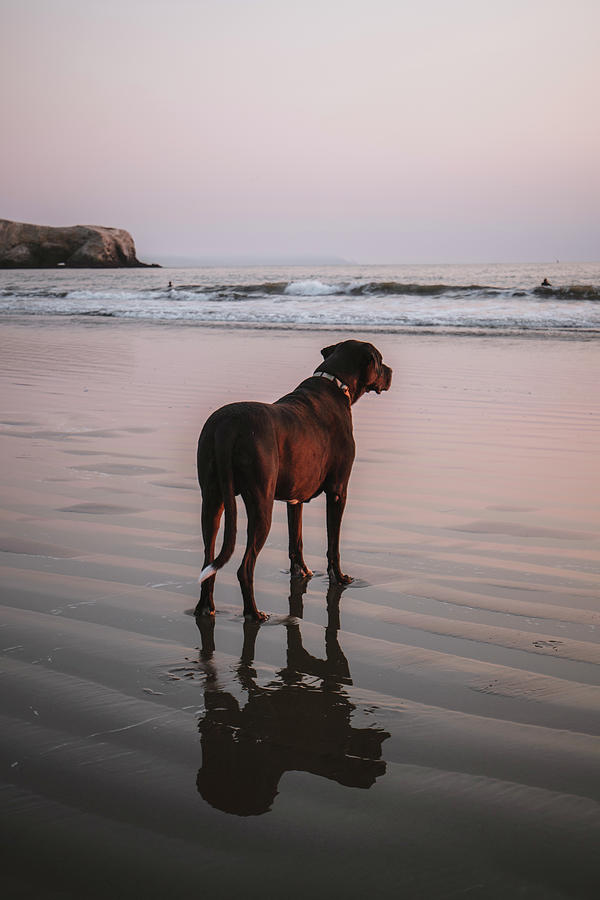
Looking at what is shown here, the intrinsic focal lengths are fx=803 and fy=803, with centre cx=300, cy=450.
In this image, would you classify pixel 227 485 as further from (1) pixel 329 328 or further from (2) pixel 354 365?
(1) pixel 329 328

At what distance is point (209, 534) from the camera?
3.49 m

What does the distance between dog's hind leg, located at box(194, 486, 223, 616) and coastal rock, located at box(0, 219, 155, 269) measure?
97632 mm

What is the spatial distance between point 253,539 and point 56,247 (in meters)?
101

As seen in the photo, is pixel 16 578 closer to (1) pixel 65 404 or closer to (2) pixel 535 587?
(2) pixel 535 587

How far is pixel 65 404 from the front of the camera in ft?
28.0

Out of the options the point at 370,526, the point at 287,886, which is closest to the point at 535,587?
the point at 370,526

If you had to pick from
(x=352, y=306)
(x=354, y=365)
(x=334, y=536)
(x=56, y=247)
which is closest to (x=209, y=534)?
(x=334, y=536)

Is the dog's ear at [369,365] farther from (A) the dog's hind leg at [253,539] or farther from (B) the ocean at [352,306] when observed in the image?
(B) the ocean at [352,306]

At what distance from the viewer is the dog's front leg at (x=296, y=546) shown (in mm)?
3979

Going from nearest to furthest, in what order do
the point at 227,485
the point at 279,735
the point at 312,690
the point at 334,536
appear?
the point at 279,735 < the point at 312,690 < the point at 227,485 < the point at 334,536

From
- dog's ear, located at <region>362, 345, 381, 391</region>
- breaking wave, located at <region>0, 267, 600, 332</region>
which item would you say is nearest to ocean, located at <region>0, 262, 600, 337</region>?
breaking wave, located at <region>0, 267, 600, 332</region>

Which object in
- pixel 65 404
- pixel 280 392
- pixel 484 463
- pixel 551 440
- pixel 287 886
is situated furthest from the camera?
pixel 280 392

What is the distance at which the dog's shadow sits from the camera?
2.15m

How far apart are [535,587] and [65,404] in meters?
6.12
